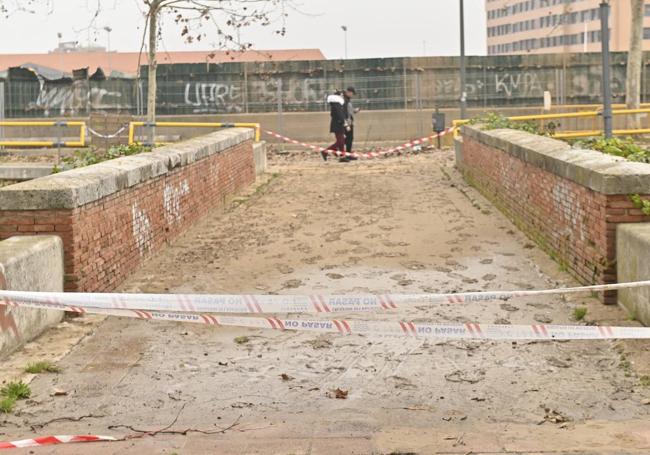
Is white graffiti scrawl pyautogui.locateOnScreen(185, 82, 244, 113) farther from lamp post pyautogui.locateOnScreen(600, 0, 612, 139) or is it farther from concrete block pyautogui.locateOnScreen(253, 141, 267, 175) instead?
lamp post pyautogui.locateOnScreen(600, 0, 612, 139)

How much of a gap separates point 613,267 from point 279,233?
5629 millimetres

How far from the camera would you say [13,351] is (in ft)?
24.6

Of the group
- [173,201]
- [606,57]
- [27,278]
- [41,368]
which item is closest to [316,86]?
[606,57]

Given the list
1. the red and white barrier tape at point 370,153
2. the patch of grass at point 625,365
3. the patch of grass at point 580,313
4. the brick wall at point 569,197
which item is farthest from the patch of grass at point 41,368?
the red and white barrier tape at point 370,153

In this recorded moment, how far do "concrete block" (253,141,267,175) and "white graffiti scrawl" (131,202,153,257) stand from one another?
407 inches

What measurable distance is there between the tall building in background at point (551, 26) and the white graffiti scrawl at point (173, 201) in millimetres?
69965

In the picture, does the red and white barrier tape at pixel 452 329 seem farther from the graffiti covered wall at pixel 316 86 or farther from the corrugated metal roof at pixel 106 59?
the corrugated metal roof at pixel 106 59

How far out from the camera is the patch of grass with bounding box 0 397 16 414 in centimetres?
631

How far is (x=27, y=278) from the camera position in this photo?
7.91 meters

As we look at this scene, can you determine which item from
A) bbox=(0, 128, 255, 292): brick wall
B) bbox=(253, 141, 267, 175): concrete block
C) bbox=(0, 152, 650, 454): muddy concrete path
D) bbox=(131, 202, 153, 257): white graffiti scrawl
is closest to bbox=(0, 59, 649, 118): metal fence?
bbox=(253, 141, 267, 175): concrete block

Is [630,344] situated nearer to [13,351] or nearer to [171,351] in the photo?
[171,351]

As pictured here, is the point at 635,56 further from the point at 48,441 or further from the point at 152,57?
the point at 48,441

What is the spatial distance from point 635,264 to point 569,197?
2.12 metres

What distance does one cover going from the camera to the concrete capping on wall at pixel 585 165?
8.57m
